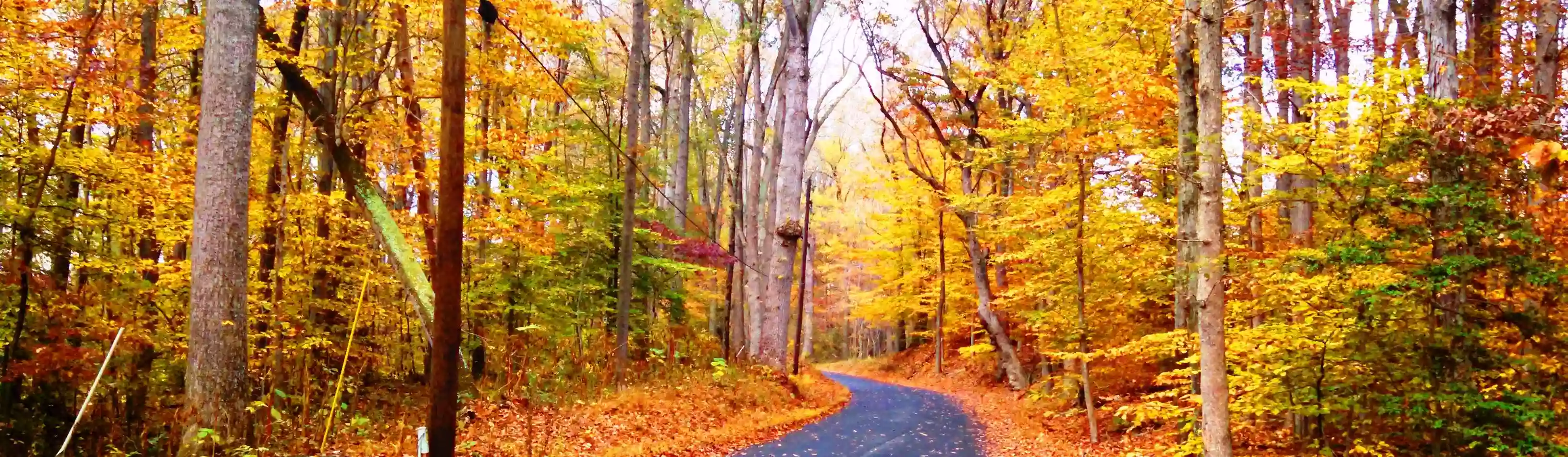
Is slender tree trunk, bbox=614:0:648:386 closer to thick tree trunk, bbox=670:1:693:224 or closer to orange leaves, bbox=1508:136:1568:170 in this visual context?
thick tree trunk, bbox=670:1:693:224

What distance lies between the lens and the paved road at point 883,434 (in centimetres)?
1142

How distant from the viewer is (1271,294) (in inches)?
317

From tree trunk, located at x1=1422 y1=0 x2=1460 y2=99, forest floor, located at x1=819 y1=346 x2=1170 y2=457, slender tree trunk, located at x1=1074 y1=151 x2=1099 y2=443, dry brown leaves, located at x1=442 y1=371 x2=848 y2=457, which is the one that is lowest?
forest floor, located at x1=819 y1=346 x2=1170 y2=457

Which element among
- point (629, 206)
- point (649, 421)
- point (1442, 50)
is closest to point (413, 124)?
point (629, 206)

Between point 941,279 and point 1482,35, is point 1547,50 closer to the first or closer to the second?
point 1482,35

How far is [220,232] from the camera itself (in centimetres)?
728

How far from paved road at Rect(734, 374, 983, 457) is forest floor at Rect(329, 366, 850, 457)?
1.69ft

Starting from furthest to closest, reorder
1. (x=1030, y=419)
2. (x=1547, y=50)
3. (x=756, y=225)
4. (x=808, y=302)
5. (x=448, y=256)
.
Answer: (x=808, y=302) → (x=756, y=225) → (x=1030, y=419) → (x=1547, y=50) → (x=448, y=256)

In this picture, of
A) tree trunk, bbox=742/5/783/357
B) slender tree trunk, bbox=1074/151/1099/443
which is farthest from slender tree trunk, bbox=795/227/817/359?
slender tree trunk, bbox=1074/151/1099/443

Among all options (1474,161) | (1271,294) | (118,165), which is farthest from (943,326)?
(118,165)

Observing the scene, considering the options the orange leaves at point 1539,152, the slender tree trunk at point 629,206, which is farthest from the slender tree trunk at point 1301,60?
the slender tree trunk at point 629,206

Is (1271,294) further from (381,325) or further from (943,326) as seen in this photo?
(943,326)

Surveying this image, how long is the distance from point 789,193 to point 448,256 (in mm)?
12077

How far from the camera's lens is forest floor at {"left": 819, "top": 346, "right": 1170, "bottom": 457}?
1214 cm
